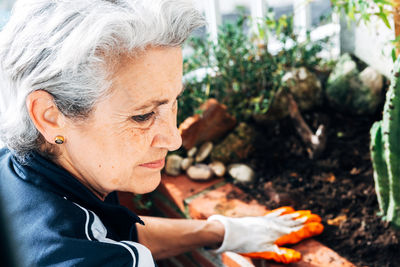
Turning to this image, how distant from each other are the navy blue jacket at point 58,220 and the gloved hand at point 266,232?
52 centimetres

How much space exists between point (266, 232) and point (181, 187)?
55 cm

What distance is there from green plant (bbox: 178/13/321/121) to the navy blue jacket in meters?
1.14

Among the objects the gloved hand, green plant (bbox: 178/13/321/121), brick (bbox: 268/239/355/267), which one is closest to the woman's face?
the gloved hand

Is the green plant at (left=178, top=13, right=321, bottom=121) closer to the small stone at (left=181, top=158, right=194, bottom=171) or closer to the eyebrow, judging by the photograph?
the small stone at (left=181, top=158, right=194, bottom=171)

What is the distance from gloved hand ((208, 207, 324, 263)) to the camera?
1476mm

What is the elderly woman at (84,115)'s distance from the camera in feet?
2.90

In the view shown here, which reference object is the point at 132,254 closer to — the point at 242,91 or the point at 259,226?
the point at 259,226

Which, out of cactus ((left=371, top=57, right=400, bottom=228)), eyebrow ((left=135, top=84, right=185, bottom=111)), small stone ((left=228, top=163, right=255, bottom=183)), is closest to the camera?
eyebrow ((left=135, top=84, right=185, bottom=111))

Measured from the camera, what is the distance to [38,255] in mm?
880

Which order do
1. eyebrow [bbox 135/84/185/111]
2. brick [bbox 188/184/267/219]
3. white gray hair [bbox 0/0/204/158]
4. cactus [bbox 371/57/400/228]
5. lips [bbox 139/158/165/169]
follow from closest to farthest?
white gray hair [bbox 0/0/204/158], eyebrow [bbox 135/84/185/111], lips [bbox 139/158/165/169], cactus [bbox 371/57/400/228], brick [bbox 188/184/267/219]

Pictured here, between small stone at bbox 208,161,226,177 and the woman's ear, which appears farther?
small stone at bbox 208,161,226,177

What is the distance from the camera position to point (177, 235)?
59.1 inches

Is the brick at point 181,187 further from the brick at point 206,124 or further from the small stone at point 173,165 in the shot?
the brick at point 206,124

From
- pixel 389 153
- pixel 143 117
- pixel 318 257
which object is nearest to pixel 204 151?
pixel 318 257
